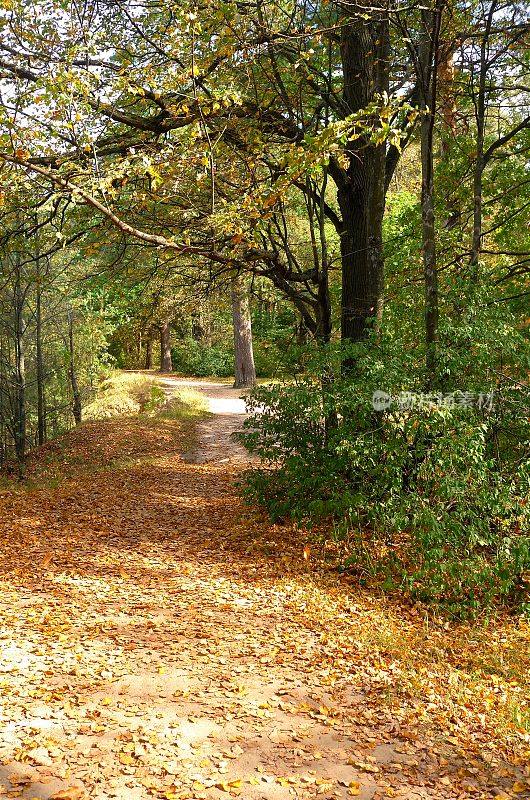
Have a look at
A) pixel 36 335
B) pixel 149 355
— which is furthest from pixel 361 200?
pixel 149 355

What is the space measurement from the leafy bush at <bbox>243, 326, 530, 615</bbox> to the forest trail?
519mm

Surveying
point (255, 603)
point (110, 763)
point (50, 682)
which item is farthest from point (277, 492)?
point (110, 763)

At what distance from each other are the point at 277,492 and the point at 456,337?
2.99 m

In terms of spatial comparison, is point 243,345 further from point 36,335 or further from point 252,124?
point 252,124

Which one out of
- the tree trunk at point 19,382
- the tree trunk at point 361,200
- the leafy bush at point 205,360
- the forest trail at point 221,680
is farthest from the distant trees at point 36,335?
the leafy bush at point 205,360

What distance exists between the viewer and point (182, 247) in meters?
6.80

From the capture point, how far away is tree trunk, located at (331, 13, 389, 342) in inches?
330

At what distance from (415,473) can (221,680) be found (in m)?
2.76

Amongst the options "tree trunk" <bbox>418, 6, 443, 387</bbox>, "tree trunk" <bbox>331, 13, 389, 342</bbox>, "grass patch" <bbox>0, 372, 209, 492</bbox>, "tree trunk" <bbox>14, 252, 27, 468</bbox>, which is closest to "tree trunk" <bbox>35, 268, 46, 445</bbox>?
"tree trunk" <bbox>14, 252, 27, 468</bbox>

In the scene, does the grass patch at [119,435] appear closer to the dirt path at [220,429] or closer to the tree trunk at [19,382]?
the dirt path at [220,429]

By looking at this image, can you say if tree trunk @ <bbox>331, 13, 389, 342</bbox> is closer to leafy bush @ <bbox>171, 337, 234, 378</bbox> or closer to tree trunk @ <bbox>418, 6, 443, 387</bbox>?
tree trunk @ <bbox>418, 6, 443, 387</bbox>

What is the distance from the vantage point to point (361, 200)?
28.3ft

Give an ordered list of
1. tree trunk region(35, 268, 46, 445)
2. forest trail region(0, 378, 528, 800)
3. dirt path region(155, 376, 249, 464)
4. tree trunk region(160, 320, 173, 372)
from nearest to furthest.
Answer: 1. forest trail region(0, 378, 528, 800)
2. tree trunk region(35, 268, 46, 445)
3. dirt path region(155, 376, 249, 464)
4. tree trunk region(160, 320, 173, 372)

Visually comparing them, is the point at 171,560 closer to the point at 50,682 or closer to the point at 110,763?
the point at 50,682
